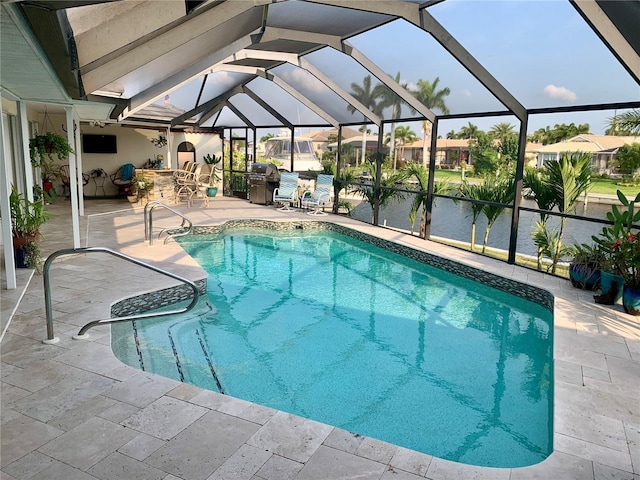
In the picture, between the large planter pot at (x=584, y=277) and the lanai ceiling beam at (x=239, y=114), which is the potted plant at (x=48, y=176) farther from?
the large planter pot at (x=584, y=277)

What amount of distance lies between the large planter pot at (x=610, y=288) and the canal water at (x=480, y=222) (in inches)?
44.5

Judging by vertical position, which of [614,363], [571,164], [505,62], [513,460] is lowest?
[513,460]

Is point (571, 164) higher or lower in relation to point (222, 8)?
lower

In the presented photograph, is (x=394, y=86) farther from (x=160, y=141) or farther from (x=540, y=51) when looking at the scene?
(x=160, y=141)

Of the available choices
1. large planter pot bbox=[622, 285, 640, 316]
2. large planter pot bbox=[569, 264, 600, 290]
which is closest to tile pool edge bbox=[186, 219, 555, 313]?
large planter pot bbox=[569, 264, 600, 290]

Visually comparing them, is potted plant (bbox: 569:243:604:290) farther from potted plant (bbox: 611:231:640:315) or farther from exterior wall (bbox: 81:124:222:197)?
exterior wall (bbox: 81:124:222:197)

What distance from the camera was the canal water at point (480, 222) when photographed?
7637mm

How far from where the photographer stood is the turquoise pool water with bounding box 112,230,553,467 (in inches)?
157

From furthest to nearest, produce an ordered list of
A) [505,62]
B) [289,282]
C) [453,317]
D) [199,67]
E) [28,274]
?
[199,67] < [289,282] < [505,62] < [453,317] < [28,274]

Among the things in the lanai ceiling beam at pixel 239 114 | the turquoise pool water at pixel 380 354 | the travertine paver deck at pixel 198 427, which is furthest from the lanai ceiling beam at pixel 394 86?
the lanai ceiling beam at pixel 239 114

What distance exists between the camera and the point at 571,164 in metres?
7.39

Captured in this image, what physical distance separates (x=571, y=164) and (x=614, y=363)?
3995 mm

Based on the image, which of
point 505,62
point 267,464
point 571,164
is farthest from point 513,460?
point 505,62

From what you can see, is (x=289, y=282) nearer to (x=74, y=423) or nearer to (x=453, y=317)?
(x=453, y=317)
